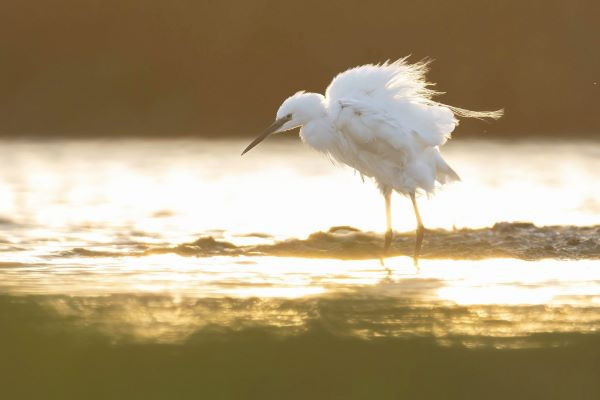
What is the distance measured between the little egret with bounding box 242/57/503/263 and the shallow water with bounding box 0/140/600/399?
2.51 ft

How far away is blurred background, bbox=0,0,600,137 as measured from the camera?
1099 inches

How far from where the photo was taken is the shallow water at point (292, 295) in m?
7.35

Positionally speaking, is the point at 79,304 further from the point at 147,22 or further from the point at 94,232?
the point at 147,22

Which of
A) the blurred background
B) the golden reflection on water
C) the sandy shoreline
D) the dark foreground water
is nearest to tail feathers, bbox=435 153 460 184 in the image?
the sandy shoreline

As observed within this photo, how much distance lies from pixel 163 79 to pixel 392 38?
4557 mm

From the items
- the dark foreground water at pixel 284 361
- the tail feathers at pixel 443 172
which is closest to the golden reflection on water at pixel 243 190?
the tail feathers at pixel 443 172

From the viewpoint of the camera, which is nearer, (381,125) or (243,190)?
(381,125)

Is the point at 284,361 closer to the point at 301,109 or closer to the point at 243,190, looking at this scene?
the point at 301,109

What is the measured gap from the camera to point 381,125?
1240 centimetres

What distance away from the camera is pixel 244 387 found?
7.13 meters

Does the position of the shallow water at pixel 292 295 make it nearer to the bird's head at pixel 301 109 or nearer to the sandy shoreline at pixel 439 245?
the sandy shoreline at pixel 439 245

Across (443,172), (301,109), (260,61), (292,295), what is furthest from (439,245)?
(260,61)

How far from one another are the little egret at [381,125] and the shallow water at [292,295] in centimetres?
76

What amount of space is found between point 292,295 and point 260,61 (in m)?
19.4
